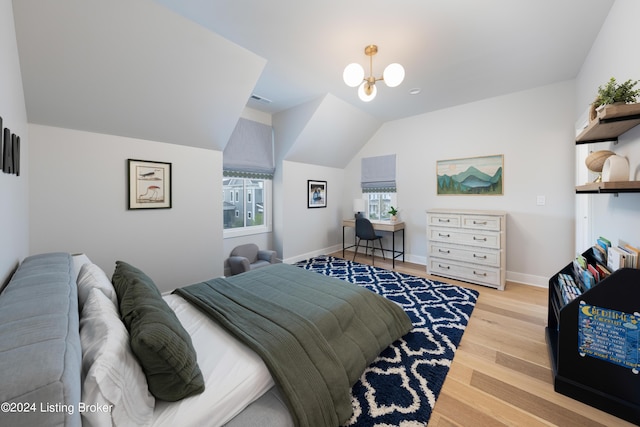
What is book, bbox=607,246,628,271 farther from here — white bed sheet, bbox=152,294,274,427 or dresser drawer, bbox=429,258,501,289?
white bed sheet, bbox=152,294,274,427

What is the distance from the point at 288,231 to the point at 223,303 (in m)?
2.79

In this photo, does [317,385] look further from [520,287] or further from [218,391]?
[520,287]

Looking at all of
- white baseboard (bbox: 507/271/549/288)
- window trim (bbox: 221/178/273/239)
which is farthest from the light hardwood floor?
window trim (bbox: 221/178/273/239)

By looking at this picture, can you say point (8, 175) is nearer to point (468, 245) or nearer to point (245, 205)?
point (245, 205)

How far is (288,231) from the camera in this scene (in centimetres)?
445

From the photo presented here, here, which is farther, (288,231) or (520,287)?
(288,231)

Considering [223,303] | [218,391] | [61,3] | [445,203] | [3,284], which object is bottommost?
[218,391]

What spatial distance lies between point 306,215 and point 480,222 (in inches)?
112

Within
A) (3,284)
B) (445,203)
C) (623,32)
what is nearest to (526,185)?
(445,203)

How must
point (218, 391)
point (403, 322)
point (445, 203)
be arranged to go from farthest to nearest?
point (445, 203)
point (403, 322)
point (218, 391)

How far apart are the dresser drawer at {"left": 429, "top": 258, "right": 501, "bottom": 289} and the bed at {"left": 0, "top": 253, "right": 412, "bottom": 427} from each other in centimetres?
238

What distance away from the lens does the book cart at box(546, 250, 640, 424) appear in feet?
4.51

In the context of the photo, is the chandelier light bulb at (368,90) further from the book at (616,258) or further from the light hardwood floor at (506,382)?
the light hardwood floor at (506,382)

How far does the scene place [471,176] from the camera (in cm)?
380
